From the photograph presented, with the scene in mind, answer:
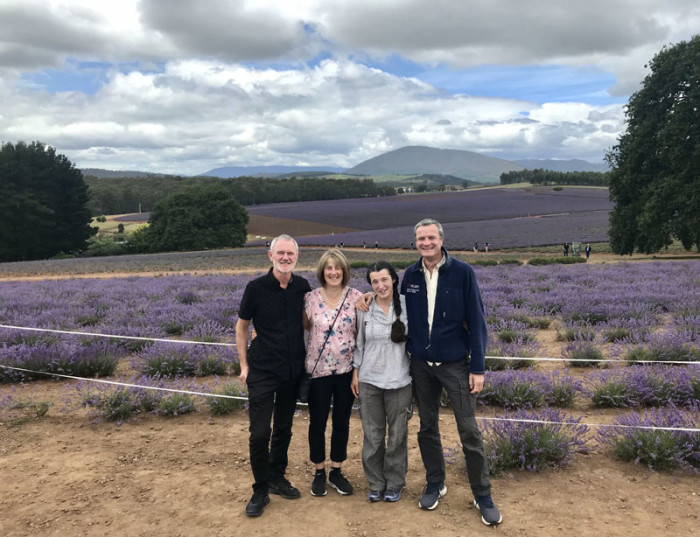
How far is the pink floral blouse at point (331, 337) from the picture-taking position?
3.87 metres

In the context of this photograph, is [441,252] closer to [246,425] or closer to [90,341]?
[246,425]

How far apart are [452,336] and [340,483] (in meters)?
1.60

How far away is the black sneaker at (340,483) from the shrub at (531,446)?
1261 mm

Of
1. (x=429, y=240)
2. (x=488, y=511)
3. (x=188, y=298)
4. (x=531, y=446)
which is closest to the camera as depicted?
(x=488, y=511)

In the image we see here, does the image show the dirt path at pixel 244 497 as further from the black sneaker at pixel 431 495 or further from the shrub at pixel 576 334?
the shrub at pixel 576 334

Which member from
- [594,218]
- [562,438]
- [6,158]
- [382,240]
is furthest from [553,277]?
[6,158]

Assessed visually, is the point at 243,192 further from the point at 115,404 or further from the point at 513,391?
the point at 513,391

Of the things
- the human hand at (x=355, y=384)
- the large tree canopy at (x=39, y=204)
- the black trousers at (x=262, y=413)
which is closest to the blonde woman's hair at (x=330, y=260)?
the human hand at (x=355, y=384)

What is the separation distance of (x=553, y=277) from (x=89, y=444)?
45.5 ft

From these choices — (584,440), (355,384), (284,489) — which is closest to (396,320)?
(355,384)

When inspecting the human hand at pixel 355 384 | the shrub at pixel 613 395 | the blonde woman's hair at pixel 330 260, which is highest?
the blonde woman's hair at pixel 330 260

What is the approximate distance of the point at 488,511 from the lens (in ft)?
11.3

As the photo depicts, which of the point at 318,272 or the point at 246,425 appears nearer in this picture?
the point at 318,272

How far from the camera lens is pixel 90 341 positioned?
25.5 feet
